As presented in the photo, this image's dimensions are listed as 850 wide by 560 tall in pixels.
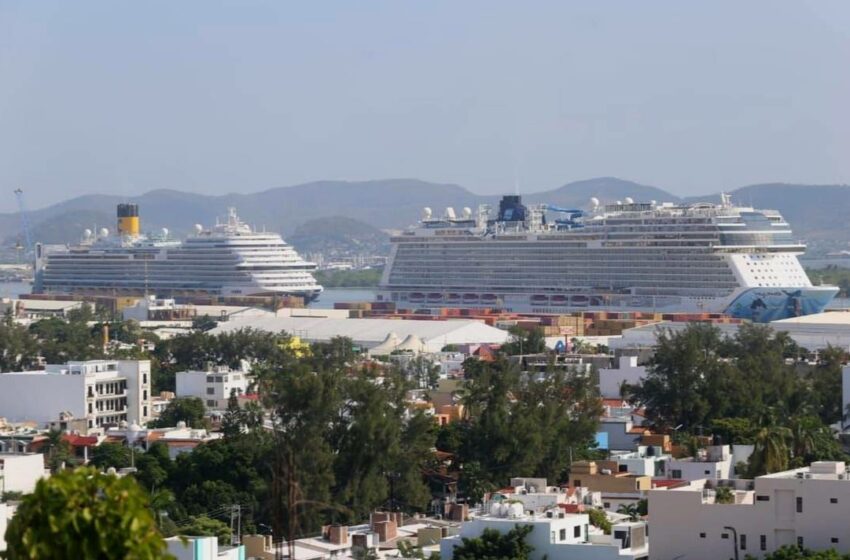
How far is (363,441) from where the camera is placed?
124 feet

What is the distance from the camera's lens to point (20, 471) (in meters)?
35.2

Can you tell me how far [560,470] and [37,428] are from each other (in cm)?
1487

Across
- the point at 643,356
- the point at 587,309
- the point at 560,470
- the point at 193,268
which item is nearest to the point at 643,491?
the point at 560,470

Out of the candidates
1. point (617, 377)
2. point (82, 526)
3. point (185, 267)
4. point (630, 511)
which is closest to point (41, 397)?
point (617, 377)

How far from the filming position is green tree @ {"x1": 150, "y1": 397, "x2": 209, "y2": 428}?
165ft

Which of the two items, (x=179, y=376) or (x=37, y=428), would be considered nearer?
(x=37, y=428)

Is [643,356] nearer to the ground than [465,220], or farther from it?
nearer to the ground

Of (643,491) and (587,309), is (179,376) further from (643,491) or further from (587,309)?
(587,309)

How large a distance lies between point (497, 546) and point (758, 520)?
2943 mm

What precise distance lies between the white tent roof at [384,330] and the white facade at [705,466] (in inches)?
1779

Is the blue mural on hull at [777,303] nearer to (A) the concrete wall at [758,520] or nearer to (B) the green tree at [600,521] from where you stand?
(B) the green tree at [600,521]

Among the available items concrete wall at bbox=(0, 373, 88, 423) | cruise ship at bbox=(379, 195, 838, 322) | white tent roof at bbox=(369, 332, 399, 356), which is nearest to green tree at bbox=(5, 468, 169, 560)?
concrete wall at bbox=(0, 373, 88, 423)

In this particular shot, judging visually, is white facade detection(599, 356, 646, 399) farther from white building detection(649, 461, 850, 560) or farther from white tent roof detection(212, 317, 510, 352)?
white building detection(649, 461, 850, 560)

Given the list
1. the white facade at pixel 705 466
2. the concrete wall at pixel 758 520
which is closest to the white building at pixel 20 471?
the white facade at pixel 705 466
